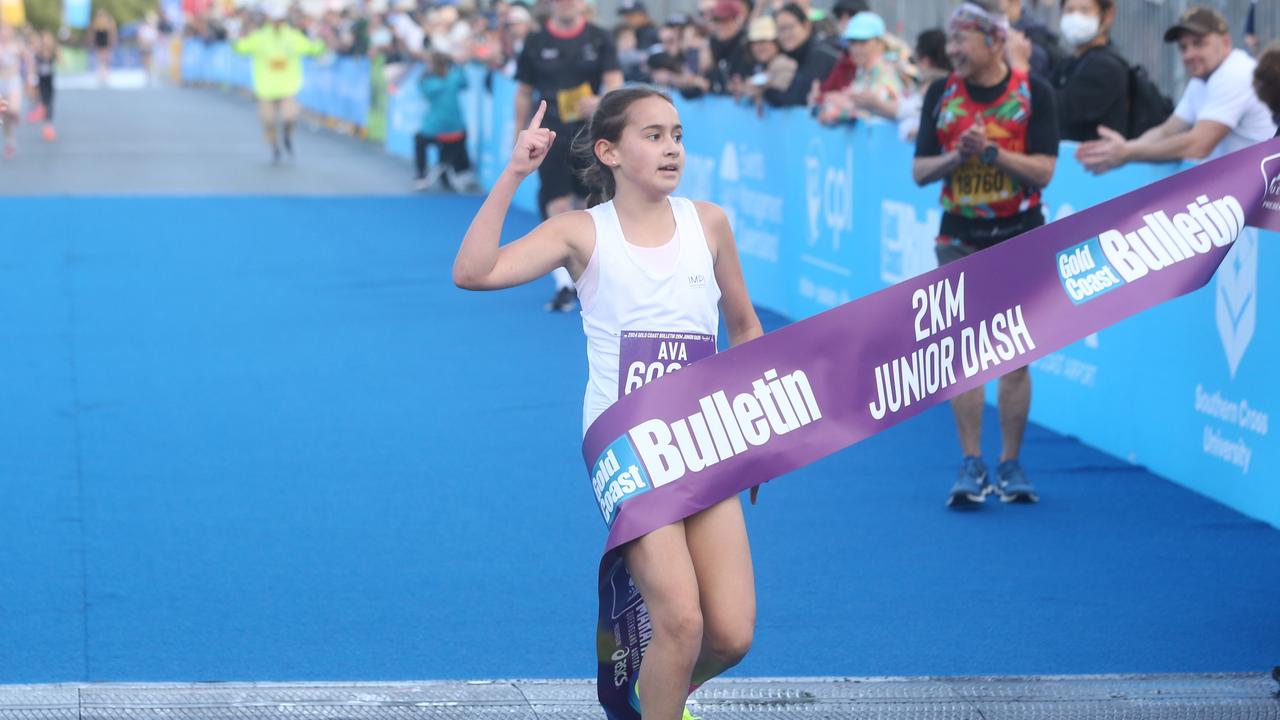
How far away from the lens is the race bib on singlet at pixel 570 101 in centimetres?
1270

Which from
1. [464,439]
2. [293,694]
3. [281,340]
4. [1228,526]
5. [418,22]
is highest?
[293,694]

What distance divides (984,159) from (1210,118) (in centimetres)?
135

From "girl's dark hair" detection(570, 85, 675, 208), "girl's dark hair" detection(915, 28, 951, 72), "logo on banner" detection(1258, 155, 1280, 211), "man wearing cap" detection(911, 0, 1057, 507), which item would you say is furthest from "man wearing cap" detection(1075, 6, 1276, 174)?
"girl's dark hair" detection(570, 85, 675, 208)

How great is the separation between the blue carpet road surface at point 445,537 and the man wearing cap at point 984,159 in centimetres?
33

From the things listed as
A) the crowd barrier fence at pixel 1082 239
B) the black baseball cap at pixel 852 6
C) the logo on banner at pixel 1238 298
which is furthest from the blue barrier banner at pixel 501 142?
the logo on banner at pixel 1238 298

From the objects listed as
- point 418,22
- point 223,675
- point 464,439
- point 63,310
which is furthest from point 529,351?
point 418,22

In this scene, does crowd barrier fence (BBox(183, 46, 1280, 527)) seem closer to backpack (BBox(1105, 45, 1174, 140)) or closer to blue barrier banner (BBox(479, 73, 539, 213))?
backpack (BBox(1105, 45, 1174, 140))

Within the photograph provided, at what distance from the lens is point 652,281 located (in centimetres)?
441

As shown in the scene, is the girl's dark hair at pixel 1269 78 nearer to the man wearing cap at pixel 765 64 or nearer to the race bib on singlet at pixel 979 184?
the race bib on singlet at pixel 979 184

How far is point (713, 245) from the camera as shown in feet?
15.0

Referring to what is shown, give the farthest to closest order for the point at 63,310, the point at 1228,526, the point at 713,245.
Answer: the point at 63,310 → the point at 1228,526 → the point at 713,245

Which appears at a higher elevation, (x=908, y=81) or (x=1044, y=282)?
(x=1044, y=282)

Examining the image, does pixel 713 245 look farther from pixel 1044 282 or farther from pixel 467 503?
pixel 467 503

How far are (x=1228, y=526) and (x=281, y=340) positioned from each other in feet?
21.8
